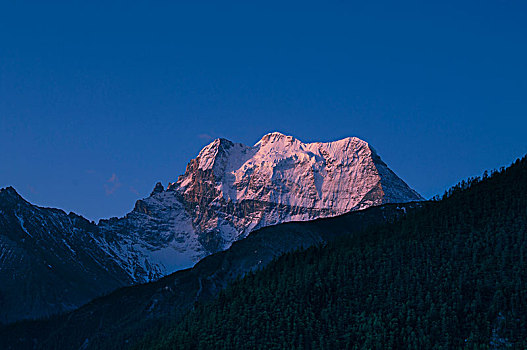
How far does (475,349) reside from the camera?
656 ft

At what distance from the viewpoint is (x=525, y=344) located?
19988 cm

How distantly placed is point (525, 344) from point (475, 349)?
446 inches
